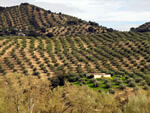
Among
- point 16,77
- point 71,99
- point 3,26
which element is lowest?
point 3,26

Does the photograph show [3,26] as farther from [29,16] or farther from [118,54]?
[118,54]

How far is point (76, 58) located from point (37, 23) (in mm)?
91112

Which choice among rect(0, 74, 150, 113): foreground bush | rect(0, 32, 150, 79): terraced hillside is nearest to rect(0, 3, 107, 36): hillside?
rect(0, 32, 150, 79): terraced hillside

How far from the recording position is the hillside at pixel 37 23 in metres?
121

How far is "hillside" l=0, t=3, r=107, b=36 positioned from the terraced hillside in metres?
→ 36.5

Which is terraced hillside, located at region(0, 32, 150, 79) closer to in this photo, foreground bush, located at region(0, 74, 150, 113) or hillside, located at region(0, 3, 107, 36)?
foreground bush, located at region(0, 74, 150, 113)

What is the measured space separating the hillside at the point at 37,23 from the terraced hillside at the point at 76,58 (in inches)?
1438

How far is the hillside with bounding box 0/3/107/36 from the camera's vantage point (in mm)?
120775

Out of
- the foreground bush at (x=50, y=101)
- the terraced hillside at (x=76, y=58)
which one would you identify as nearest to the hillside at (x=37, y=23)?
the terraced hillside at (x=76, y=58)

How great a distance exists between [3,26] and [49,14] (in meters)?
45.7

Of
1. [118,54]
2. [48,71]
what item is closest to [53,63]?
[48,71]

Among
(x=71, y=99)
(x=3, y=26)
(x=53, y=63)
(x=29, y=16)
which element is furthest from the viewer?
(x=29, y=16)

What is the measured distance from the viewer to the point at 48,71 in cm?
5497

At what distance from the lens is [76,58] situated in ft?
224
